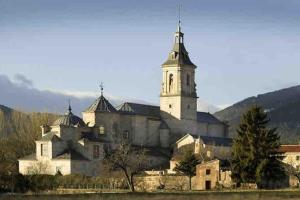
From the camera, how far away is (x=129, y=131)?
331ft

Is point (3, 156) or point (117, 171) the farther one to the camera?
point (3, 156)

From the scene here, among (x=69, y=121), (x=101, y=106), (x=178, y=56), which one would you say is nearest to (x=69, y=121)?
(x=69, y=121)

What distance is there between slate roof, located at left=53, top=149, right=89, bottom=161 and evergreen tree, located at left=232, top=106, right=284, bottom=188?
23694 millimetres

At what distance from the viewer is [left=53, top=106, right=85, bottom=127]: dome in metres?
91.0

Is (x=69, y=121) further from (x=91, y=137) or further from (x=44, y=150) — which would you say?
(x=44, y=150)

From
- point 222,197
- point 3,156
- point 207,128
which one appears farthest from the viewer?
point 207,128

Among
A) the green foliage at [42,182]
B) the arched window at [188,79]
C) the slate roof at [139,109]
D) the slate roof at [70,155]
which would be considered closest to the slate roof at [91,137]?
the slate roof at [70,155]

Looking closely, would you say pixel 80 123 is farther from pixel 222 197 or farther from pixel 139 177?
pixel 222 197

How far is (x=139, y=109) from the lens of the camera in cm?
10388

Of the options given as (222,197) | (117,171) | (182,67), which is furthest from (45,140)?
(222,197)

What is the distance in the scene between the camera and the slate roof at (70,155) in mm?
86562

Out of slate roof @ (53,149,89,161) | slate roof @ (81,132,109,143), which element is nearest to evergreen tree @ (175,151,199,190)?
slate roof @ (53,149,89,161)

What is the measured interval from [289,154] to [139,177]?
2344 cm

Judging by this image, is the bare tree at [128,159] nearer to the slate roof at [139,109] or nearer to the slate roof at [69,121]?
the slate roof at [69,121]
